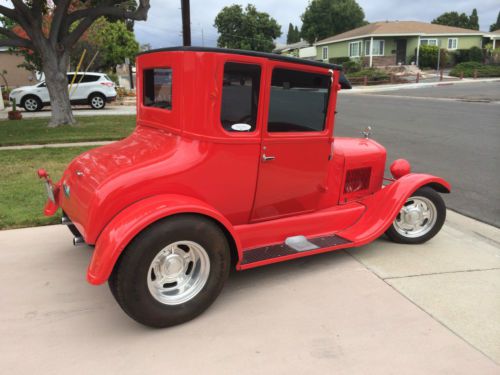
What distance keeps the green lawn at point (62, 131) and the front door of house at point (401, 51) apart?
38537 mm

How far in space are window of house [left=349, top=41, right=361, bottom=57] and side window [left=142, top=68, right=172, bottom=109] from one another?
153 ft

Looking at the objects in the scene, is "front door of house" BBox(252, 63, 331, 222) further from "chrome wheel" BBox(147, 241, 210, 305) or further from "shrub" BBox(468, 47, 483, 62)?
"shrub" BBox(468, 47, 483, 62)

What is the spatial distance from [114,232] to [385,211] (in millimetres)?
2456

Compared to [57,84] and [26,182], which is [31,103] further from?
[26,182]

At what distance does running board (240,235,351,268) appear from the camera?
10.5 feet

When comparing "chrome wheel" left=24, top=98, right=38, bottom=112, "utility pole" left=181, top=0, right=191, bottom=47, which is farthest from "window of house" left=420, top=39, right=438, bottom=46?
"utility pole" left=181, top=0, right=191, bottom=47

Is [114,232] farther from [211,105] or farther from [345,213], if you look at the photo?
[345,213]

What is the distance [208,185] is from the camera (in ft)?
10.0

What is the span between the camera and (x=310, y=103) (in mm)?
3465

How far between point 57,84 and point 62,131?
1.76 metres

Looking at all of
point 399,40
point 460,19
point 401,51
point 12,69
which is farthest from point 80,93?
point 460,19

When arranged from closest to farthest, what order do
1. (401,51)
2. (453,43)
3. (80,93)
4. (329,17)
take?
1. (80,93)
2. (401,51)
3. (453,43)
4. (329,17)

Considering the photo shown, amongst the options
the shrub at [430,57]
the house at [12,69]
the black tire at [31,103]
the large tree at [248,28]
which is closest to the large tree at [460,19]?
the large tree at [248,28]

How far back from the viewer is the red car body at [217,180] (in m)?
2.79
